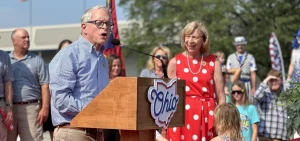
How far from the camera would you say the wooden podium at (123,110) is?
4227mm

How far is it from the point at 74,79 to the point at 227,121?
2061 millimetres

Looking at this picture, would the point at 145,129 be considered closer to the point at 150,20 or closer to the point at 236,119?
the point at 236,119

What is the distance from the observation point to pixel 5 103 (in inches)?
305

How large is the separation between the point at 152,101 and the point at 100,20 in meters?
0.89

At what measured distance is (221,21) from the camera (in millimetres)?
36156

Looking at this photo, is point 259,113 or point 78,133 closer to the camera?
point 78,133

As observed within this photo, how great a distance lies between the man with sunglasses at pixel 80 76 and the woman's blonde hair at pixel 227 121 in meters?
1.67

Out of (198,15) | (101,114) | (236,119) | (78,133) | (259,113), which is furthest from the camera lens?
(198,15)

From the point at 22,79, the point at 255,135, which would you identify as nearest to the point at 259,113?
the point at 255,135

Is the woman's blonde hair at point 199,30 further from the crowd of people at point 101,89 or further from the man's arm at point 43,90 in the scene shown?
the man's arm at point 43,90

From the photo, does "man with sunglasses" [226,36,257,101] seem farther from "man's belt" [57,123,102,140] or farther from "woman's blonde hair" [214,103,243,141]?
"man's belt" [57,123,102,140]

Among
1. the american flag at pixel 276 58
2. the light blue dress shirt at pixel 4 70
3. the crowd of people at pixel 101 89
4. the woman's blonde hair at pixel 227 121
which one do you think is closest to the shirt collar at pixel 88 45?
the crowd of people at pixel 101 89

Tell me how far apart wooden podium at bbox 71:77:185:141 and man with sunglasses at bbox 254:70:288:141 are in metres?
5.90

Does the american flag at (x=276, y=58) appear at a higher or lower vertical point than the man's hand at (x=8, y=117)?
higher
